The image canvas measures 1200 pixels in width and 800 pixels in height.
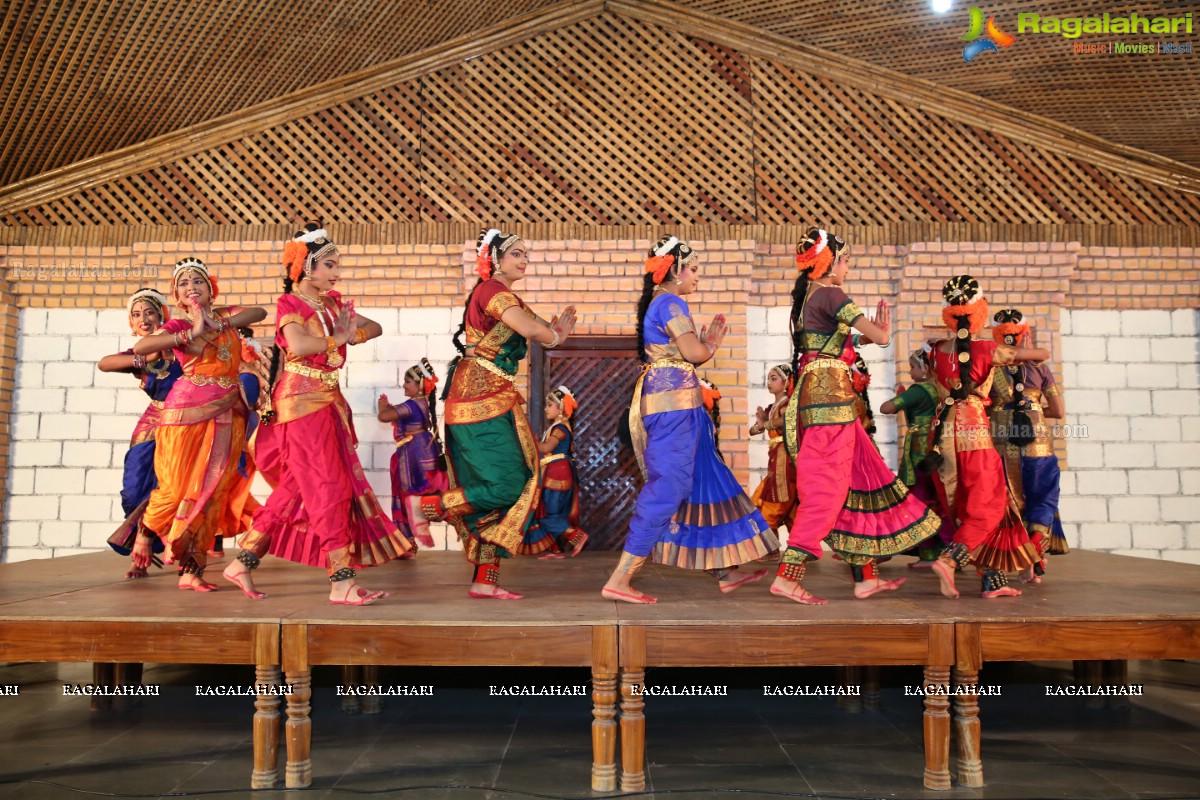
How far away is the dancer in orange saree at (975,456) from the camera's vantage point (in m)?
3.61

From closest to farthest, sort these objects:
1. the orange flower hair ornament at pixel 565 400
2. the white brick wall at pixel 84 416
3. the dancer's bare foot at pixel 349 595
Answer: the dancer's bare foot at pixel 349 595 < the orange flower hair ornament at pixel 565 400 < the white brick wall at pixel 84 416

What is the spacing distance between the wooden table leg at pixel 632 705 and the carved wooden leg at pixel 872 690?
152 centimetres

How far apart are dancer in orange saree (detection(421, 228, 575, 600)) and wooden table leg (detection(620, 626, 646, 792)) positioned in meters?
0.68

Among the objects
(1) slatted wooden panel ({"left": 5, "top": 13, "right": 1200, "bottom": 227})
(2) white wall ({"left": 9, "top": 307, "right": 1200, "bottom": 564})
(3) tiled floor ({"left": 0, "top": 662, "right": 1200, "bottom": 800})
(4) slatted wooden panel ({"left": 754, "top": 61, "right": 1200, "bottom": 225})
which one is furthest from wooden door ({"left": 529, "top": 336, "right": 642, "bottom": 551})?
(3) tiled floor ({"left": 0, "top": 662, "right": 1200, "bottom": 800})

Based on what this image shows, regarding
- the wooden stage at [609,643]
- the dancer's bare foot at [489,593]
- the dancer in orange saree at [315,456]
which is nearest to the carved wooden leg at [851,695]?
the wooden stage at [609,643]

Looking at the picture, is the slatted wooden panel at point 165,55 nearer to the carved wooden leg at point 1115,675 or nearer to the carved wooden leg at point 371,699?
the carved wooden leg at point 371,699

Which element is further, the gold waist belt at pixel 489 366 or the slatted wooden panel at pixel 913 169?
the slatted wooden panel at pixel 913 169

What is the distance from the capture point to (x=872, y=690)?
149 inches

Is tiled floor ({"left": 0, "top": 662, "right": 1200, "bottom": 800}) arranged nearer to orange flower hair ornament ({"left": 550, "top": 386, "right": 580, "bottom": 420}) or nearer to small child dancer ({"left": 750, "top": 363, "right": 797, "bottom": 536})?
small child dancer ({"left": 750, "top": 363, "right": 797, "bottom": 536})

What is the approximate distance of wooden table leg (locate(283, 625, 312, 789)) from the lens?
272 cm

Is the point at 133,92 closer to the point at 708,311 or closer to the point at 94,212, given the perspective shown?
the point at 94,212

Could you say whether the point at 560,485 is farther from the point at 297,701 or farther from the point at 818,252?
the point at 297,701

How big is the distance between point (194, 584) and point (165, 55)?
3.96 meters

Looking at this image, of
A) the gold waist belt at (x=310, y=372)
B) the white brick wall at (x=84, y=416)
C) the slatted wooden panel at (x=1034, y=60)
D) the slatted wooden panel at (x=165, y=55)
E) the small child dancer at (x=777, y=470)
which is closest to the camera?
the gold waist belt at (x=310, y=372)
